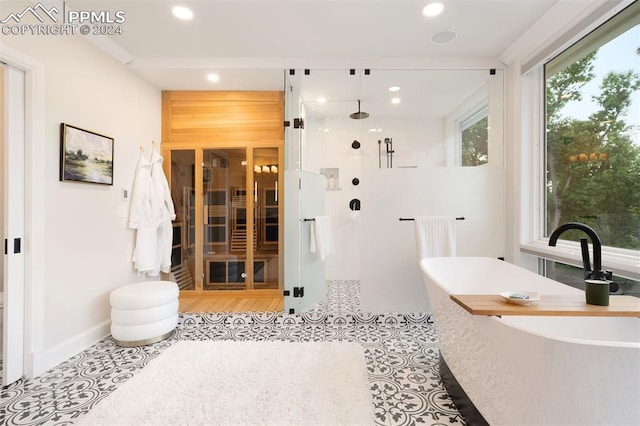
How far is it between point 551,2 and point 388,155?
5.26 ft

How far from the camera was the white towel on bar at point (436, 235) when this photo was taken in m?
2.77

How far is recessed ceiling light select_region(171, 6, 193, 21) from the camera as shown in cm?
217

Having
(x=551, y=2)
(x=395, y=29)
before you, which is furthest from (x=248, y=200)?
(x=551, y=2)

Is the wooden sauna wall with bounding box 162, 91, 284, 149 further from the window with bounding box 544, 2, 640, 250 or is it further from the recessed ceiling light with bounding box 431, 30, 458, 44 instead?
the window with bounding box 544, 2, 640, 250

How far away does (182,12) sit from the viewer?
2215 mm

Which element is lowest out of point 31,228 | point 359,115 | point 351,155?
point 31,228

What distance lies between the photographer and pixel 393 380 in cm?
196

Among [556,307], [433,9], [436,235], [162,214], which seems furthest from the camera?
[162,214]

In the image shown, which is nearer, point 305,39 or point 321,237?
point 305,39

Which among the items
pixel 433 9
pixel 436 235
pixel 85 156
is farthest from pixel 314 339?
pixel 433 9

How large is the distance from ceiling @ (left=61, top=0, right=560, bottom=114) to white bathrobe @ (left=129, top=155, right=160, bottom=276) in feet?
3.67

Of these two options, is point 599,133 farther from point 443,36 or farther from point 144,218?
point 144,218

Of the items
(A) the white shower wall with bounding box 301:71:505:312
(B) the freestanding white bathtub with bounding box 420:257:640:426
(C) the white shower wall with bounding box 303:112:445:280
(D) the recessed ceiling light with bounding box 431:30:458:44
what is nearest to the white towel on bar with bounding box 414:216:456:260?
(A) the white shower wall with bounding box 301:71:505:312

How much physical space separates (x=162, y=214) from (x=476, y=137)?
11.3 ft
